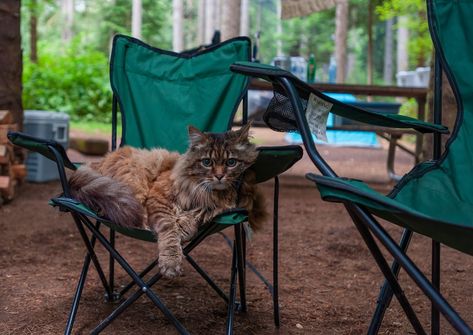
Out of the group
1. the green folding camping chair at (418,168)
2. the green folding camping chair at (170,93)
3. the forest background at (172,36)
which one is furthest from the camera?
the forest background at (172,36)

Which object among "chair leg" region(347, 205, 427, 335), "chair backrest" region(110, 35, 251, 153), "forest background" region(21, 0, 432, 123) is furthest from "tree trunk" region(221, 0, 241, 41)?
"chair leg" region(347, 205, 427, 335)

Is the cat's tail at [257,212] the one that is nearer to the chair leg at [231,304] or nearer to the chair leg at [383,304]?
the chair leg at [231,304]

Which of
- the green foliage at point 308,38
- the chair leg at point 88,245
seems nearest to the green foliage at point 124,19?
the green foliage at point 308,38

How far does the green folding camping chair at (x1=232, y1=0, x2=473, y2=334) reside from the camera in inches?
59.6

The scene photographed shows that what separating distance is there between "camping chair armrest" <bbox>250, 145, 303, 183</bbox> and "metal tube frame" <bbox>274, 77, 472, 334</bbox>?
42 cm

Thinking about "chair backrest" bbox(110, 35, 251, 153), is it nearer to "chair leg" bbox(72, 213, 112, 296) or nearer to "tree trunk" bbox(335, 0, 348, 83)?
"chair leg" bbox(72, 213, 112, 296)

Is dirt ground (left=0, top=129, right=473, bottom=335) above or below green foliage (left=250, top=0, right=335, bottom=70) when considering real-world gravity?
below

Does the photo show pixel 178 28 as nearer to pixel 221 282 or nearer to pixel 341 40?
pixel 341 40

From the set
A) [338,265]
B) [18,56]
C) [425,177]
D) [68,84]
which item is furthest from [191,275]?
[68,84]

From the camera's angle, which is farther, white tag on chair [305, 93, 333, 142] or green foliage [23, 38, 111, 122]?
green foliage [23, 38, 111, 122]

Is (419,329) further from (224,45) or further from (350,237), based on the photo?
(350,237)

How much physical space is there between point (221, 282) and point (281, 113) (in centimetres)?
124

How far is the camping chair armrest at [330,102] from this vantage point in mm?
1812

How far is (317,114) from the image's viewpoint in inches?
80.1
